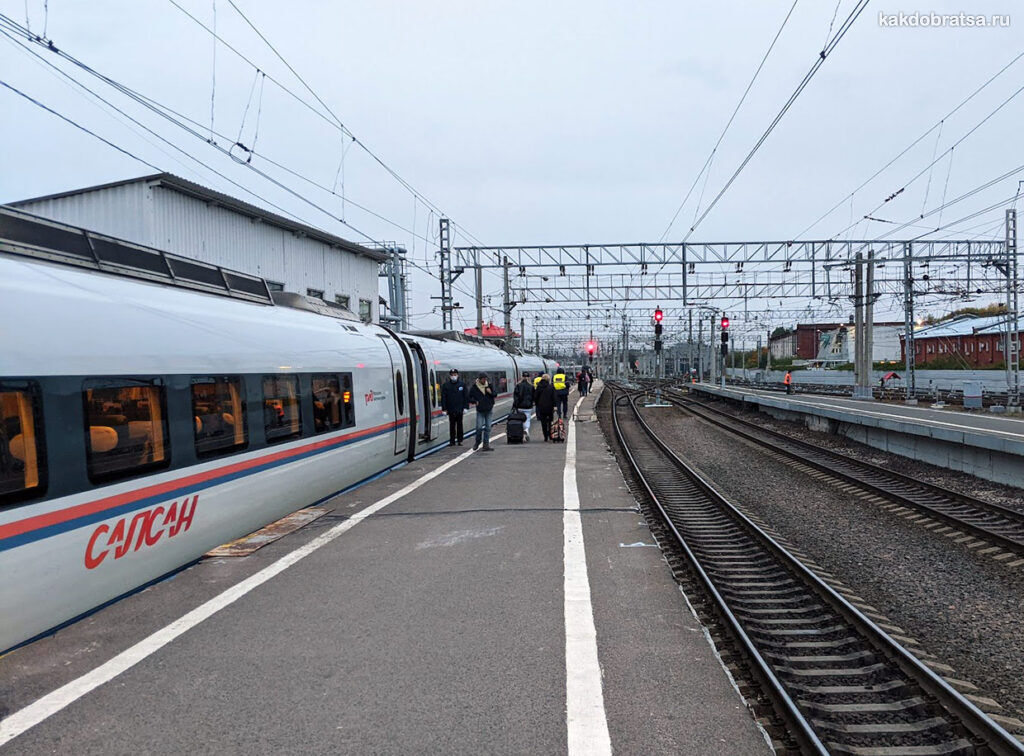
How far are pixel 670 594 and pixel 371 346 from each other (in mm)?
6947

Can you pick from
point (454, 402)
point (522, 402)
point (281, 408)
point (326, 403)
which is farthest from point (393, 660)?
point (522, 402)

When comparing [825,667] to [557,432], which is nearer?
[825,667]

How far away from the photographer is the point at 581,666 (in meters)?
4.10

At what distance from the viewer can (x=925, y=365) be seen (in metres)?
50.1

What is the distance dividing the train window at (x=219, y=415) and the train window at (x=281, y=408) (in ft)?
1.67

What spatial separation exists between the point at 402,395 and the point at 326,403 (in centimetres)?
337

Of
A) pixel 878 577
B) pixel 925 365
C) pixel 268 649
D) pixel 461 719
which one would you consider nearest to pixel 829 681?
pixel 461 719

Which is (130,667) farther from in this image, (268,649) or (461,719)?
(461,719)

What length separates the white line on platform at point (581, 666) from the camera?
332 centimetres

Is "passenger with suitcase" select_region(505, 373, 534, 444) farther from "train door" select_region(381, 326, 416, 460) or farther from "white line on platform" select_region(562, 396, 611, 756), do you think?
"white line on platform" select_region(562, 396, 611, 756)

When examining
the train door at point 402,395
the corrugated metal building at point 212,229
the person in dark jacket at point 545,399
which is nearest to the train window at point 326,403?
the train door at point 402,395

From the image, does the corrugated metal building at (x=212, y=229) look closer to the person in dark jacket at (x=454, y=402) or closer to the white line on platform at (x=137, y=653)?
the person in dark jacket at (x=454, y=402)

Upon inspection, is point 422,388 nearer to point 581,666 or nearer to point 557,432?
point 557,432

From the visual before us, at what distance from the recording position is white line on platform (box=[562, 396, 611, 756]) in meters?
3.32
